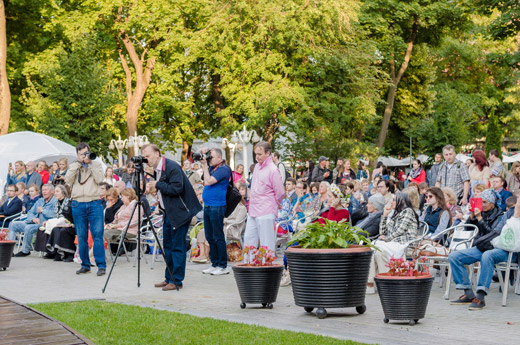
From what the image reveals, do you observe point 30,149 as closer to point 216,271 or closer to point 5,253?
point 5,253

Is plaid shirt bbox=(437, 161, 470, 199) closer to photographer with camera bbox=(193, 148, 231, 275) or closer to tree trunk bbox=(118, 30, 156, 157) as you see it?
photographer with camera bbox=(193, 148, 231, 275)

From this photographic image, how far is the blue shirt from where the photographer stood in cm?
1265

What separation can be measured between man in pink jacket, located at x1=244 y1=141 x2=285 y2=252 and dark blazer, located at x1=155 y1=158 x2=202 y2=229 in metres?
0.91

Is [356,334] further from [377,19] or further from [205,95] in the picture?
[205,95]

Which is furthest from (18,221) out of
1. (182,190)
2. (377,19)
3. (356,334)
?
(377,19)

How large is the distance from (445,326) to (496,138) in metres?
32.0

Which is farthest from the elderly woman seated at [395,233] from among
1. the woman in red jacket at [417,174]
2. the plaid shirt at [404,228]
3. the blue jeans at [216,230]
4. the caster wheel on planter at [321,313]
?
the woman in red jacket at [417,174]

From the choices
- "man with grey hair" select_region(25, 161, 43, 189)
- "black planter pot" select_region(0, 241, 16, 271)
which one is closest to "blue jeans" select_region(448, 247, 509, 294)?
"black planter pot" select_region(0, 241, 16, 271)

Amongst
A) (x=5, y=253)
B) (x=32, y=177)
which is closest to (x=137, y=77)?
(x=32, y=177)

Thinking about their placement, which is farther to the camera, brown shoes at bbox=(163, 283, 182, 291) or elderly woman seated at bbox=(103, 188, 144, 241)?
elderly woman seated at bbox=(103, 188, 144, 241)

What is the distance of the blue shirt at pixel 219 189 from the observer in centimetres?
1265

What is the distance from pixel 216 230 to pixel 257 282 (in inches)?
148

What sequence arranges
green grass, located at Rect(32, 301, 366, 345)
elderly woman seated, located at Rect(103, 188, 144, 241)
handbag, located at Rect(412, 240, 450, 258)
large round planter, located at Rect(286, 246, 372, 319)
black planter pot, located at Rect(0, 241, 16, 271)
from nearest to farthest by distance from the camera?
green grass, located at Rect(32, 301, 366, 345), large round planter, located at Rect(286, 246, 372, 319), handbag, located at Rect(412, 240, 450, 258), black planter pot, located at Rect(0, 241, 16, 271), elderly woman seated, located at Rect(103, 188, 144, 241)

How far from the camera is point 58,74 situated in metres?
27.0
